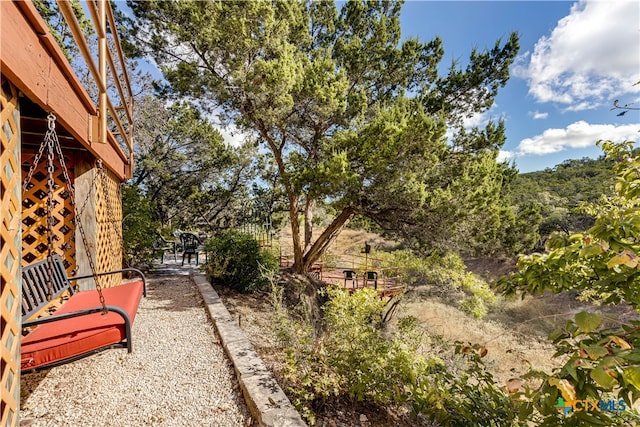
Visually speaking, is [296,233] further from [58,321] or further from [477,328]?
[477,328]

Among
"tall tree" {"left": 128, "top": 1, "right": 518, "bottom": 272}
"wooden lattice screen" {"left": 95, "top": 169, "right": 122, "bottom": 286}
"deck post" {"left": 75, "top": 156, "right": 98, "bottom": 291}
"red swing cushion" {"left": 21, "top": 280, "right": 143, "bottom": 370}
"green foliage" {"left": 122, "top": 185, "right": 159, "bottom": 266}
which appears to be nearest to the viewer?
"red swing cushion" {"left": 21, "top": 280, "right": 143, "bottom": 370}

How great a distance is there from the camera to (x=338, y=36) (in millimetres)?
8906

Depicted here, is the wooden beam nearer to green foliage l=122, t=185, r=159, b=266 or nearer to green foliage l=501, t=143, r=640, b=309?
green foliage l=501, t=143, r=640, b=309

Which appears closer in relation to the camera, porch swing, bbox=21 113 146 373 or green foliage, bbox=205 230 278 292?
porch swing, bbox=21 113 146 373

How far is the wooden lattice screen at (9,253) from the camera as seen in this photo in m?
1.57

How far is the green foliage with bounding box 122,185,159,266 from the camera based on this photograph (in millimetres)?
6781

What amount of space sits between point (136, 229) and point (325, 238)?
4844 millimetres

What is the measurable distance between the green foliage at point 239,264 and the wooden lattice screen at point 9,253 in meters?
4.63

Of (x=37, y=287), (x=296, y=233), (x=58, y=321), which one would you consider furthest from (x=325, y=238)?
(x=58, y=321)

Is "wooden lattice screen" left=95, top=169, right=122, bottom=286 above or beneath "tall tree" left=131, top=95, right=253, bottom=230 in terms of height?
beneath

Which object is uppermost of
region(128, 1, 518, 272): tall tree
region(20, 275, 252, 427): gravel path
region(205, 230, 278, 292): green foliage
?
region(128, 1, 518, 272): tall tree

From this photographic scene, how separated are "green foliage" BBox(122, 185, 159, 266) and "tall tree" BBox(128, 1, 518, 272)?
296 centimetres

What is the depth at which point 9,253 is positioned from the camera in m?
1.67

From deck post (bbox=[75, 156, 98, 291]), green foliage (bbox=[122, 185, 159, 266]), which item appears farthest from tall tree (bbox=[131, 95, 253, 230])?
deck post (bbox=[75, 156, 98, 291])
